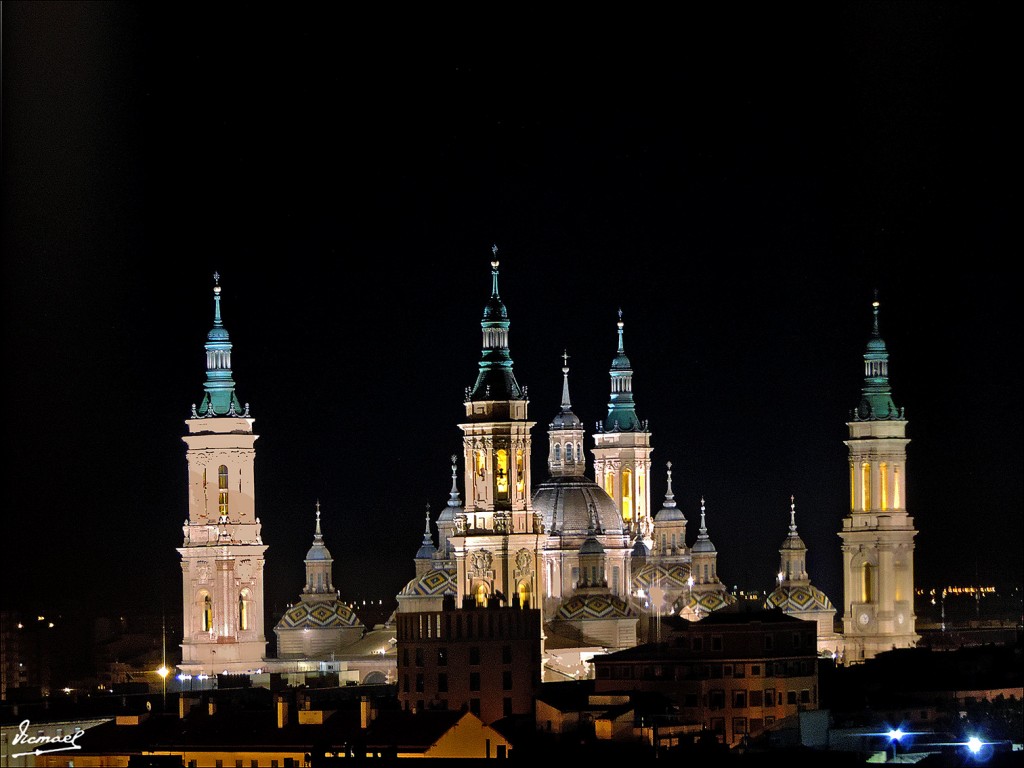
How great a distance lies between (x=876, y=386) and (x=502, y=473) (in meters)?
22.5

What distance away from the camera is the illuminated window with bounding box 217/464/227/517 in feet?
387

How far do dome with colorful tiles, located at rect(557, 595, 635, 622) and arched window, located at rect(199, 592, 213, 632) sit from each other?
35.1 ft

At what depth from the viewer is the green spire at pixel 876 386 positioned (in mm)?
126312

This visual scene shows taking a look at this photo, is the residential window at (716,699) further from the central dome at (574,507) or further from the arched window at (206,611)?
the arched window at (206,611)

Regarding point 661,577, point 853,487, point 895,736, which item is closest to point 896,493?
point 853,487

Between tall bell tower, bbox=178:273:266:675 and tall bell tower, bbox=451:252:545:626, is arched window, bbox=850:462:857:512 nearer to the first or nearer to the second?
tall bell tower, bbox=178:273:266:675

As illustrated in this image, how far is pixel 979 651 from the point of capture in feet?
360

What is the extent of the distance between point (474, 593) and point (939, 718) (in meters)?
22.9

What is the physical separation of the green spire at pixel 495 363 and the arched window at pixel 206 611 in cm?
1292

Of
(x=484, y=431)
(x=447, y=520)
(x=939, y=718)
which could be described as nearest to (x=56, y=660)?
(x=447, y=520)

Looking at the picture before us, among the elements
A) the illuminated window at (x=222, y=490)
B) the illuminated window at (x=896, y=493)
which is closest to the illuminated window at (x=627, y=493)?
the illuminated window at (x=896, y=493)

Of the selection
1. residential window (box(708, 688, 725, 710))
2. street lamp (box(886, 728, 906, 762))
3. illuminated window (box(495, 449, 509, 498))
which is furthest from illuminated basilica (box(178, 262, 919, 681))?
street lamp (box(886, 728, 906, 762))

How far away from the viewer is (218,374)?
119 m

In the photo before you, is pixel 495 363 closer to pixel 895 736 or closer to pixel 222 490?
pixel 222 490
